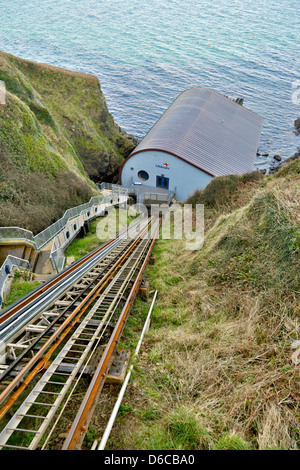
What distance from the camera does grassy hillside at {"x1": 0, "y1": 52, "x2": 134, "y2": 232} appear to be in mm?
17062

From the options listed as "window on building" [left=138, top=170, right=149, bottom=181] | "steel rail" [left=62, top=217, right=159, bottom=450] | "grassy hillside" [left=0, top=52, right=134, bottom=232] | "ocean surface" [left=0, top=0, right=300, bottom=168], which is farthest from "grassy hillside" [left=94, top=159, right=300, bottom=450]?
"ocean surface" [left=0, top=0, right=300, bottom=168]

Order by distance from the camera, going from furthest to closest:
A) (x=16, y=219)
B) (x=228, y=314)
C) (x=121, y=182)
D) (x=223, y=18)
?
1. (x=223, y=18)
2. (x=121, y=182)
3. (x=16, y=219)
4. (x=228, y=314)

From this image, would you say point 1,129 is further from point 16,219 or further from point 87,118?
point 87,118

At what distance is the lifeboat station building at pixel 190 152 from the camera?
28.9 m

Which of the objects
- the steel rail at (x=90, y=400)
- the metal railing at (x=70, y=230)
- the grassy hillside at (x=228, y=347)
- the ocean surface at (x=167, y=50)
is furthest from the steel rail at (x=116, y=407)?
the ocean surface at (x=167, y=50)

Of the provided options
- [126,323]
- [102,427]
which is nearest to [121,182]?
[126,323]

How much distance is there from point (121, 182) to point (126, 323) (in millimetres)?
27291

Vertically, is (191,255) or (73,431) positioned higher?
(191,255)

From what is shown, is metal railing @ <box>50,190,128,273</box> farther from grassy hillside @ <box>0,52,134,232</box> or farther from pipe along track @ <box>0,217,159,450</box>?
pipe along track @ <box>0,217,159,450</box>

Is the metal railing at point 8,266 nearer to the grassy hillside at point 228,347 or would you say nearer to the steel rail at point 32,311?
→ the steel rail at point 32,311

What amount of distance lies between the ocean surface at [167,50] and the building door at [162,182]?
16119mm

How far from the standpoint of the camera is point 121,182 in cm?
3416

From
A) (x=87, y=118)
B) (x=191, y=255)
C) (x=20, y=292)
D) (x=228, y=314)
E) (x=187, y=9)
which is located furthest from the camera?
(x=187, y=9)

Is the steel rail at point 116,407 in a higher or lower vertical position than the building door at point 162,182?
lower
